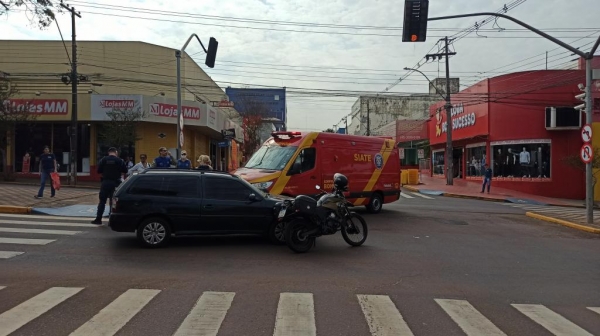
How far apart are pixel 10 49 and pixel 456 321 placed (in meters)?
41.7

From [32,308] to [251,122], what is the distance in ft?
183

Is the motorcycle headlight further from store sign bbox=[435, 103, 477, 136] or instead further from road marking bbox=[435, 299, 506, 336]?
store sign bbox=[435, 103, 477, 136]

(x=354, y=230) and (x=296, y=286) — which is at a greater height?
(x=354, y=230)

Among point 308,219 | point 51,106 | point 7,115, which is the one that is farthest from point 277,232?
point 51,106

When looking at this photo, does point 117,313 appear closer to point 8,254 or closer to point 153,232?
point 153,232

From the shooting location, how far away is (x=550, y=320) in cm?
559

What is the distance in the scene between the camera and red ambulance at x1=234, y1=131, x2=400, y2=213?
12648 mm

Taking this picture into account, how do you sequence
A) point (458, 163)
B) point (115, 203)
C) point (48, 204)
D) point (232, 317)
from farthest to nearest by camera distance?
point (458, 163) → point (48, 204) → point (115, 203) → point (232, 317)

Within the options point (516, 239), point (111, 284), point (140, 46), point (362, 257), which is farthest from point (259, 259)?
point (140, 46)

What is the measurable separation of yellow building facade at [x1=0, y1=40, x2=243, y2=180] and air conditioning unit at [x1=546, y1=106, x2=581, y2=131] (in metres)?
20.6

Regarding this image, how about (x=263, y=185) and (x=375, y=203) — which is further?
(x=375, y=203)

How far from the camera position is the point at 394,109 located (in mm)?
88562

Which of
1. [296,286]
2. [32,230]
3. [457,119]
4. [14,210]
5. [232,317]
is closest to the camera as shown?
[232,317]

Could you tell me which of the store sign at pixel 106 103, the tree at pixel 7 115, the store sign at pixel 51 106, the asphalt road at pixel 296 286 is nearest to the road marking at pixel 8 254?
the asphalt road at pixel 296 286
